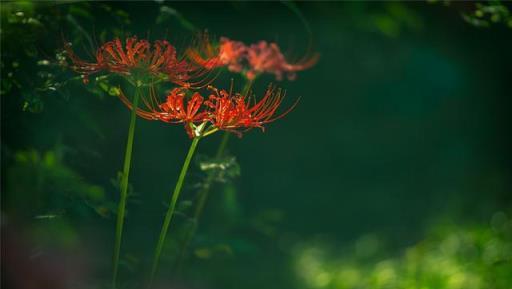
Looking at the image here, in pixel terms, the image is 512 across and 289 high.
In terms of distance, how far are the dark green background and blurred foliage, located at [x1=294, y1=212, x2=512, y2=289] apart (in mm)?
140

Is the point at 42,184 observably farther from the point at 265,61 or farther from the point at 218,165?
the point at 265,61

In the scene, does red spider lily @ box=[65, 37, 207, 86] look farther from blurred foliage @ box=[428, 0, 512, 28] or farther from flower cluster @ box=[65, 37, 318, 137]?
blurred foliage @ box=[428, 0, 512, 28]

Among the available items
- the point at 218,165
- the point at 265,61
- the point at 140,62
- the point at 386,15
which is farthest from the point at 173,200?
the point at 386,15

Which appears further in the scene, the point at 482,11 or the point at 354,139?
the point at 354,139

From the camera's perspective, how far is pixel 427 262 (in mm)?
3688

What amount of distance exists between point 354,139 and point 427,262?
1716 millimetres

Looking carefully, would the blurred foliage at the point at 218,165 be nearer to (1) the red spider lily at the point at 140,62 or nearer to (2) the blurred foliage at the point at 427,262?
(1) the red spider lily at the point at 140,62

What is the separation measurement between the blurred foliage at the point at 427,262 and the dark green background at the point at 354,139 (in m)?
0.14

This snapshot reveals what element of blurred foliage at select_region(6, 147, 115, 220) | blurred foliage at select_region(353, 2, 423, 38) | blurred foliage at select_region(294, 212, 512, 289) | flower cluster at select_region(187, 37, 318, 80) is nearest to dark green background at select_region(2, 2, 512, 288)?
blurred foliage at select_region(353, 2, 423, 38)

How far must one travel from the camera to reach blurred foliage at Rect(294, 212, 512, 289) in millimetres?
3287

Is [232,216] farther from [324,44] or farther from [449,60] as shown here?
[449,60]

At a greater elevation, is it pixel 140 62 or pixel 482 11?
pixel 482 11

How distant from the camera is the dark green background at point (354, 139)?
12.1 ft

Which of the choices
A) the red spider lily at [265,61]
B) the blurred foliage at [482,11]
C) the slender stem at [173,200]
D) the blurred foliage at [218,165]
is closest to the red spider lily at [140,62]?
the slender stem at [173,200]
